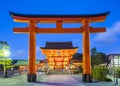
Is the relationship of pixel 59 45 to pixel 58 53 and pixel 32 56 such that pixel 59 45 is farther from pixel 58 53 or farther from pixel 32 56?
pixel 32 56

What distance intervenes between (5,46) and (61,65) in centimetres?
3872

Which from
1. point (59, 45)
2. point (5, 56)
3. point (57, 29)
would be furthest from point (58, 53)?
point (57, 29)

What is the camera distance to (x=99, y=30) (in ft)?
94.3

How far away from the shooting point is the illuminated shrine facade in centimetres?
6640

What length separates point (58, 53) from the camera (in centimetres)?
6900

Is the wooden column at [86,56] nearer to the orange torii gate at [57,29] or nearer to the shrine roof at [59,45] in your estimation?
the orange torii gate at [57,29]

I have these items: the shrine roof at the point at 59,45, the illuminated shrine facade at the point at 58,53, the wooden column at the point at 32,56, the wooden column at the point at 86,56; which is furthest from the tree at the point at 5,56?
the shrine roof at the point at 59,45

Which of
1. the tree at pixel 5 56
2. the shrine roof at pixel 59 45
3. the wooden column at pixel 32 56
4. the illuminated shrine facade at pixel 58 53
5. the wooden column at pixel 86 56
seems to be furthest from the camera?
the shrine roof at pixel 59 45

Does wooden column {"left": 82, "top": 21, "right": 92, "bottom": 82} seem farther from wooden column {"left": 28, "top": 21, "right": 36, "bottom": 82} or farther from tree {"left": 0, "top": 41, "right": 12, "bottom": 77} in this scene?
tree {"left": 0, "top": 41, "right": 12, "bottom": 77}

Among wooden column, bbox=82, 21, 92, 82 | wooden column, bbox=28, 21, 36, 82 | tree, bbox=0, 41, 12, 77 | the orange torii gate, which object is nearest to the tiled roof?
tree, bbox=0, 41, 12, 77

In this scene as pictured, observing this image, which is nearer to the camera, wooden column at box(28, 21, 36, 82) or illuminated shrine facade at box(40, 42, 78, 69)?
wooden column at box(28, 21, 36, 82)

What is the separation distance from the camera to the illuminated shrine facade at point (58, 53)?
218 feet

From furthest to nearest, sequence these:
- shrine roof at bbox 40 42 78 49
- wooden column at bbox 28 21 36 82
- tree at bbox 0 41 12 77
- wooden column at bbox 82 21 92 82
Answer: shrine roof at bbox 40 42 78 49, tree at bbox 0 41 12 77, wooden column at bbox 28 21 36 82, wooden column at bbox 82 21 92 82

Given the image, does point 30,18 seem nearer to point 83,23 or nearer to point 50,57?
point 83,23
